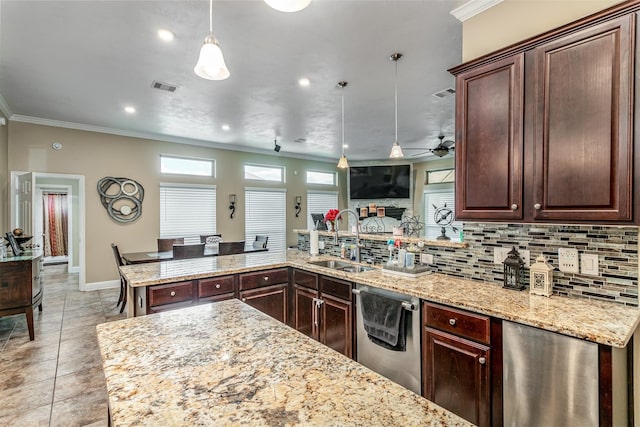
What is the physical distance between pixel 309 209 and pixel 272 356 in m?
7.56

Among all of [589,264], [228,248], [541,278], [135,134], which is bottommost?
[228,248]

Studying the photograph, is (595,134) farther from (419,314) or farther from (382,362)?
(382,362)

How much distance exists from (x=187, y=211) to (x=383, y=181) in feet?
16.9

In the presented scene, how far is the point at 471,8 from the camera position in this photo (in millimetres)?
2285

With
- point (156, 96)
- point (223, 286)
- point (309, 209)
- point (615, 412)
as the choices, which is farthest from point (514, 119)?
point (309, 209)

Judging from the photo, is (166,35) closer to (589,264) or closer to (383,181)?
(589,264)

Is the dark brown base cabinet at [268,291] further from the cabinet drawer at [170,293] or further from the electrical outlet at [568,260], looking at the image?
the electrical outlet at [568,260]

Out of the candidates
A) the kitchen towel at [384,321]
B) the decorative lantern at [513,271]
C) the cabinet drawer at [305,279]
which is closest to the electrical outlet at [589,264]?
the decorative lantern at [513,271]

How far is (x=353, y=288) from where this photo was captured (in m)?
2.49

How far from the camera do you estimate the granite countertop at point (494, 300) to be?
1.40m

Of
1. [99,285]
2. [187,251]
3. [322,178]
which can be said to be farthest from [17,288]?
[322,178]

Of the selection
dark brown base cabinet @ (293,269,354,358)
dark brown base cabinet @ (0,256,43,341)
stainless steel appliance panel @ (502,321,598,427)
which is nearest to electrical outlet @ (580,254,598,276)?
stainless steel appliance panel @ (502,321,598,427)

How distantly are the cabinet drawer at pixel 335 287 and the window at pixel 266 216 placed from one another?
4.98 m

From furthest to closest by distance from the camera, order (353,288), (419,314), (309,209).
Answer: (309,209), (353,288), (419,314)
